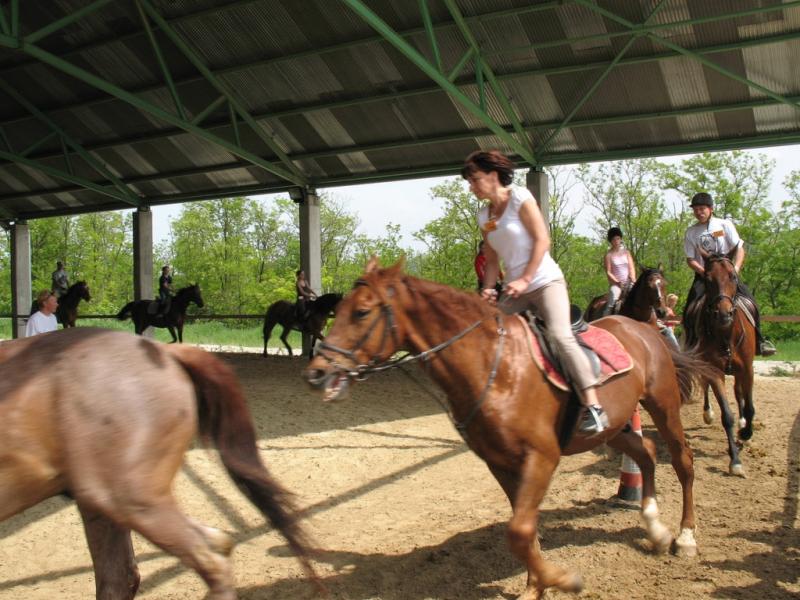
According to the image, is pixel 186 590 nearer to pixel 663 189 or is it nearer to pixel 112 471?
pixel 112 471

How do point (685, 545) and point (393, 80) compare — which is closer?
point (685, 545)

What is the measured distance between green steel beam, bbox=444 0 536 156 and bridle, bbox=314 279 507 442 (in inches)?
284

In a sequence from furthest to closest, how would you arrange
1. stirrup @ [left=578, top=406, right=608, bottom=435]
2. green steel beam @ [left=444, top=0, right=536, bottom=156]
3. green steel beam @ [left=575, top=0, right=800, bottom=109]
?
green steel beam @ [left=444, top=0, right=536, bottom=156], green steel beam @ [left=575, top=0, right=800, bottom=109], stirrup @ [left=578, top=406, right=608, bottom=435]

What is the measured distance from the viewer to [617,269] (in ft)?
30.7

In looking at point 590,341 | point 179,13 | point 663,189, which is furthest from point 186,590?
point 663,189

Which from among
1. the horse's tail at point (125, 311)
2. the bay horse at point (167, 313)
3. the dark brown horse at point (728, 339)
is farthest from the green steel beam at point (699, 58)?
the horse's tail at point (125, 311)

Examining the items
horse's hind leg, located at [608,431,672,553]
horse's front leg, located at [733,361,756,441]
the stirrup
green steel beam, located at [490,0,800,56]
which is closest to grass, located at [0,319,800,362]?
green steel beam, located at [490,0,800,56]

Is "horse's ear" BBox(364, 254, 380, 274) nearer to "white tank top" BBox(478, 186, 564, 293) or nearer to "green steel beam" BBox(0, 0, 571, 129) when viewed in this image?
"white tank top" BBox(478, 186, 564, 293)

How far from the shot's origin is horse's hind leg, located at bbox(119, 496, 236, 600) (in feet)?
7.95

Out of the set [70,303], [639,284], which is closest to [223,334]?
[70,303]

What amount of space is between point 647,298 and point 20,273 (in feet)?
64.9

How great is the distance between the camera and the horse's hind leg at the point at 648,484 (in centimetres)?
421

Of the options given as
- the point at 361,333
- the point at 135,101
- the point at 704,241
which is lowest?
the point at 361,333

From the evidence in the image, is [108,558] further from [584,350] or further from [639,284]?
[639,284]
